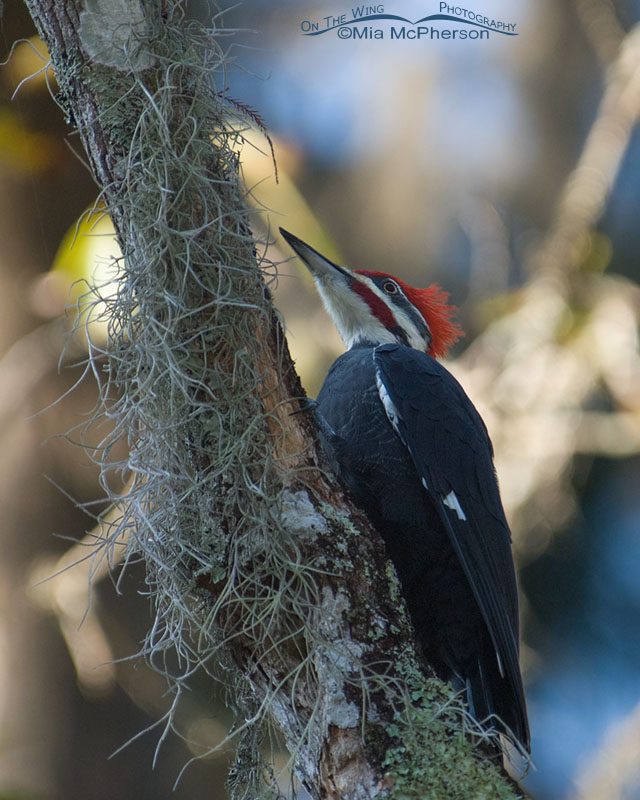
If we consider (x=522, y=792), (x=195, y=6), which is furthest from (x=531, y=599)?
(x=195, y=6)

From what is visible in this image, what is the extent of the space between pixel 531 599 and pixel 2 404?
2391 millimetres

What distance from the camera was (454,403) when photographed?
2.21 m

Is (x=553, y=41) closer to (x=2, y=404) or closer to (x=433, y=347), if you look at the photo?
(x=433, y=347)

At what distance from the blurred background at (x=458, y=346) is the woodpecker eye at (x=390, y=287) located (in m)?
0.33

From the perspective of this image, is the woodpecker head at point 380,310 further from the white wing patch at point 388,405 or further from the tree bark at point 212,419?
the tree bark at point 212,419

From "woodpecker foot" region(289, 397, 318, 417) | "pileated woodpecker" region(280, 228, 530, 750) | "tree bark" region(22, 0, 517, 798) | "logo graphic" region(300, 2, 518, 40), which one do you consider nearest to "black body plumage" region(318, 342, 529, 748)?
"pileated woodpecker" region(280, 228, 530, 750)

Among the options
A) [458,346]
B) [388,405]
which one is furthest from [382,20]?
[388,405]

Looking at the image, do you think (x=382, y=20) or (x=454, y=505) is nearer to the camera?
(x=454, y=505)

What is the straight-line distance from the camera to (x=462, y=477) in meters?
2.11

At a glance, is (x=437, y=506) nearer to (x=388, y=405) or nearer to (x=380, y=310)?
(x=388, y=405)

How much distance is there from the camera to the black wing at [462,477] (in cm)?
194

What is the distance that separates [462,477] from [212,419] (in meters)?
0.80

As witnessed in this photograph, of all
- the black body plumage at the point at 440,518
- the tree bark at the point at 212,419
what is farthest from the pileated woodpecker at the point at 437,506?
the tree bark at the point at 212,419

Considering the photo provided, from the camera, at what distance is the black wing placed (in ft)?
6.36
